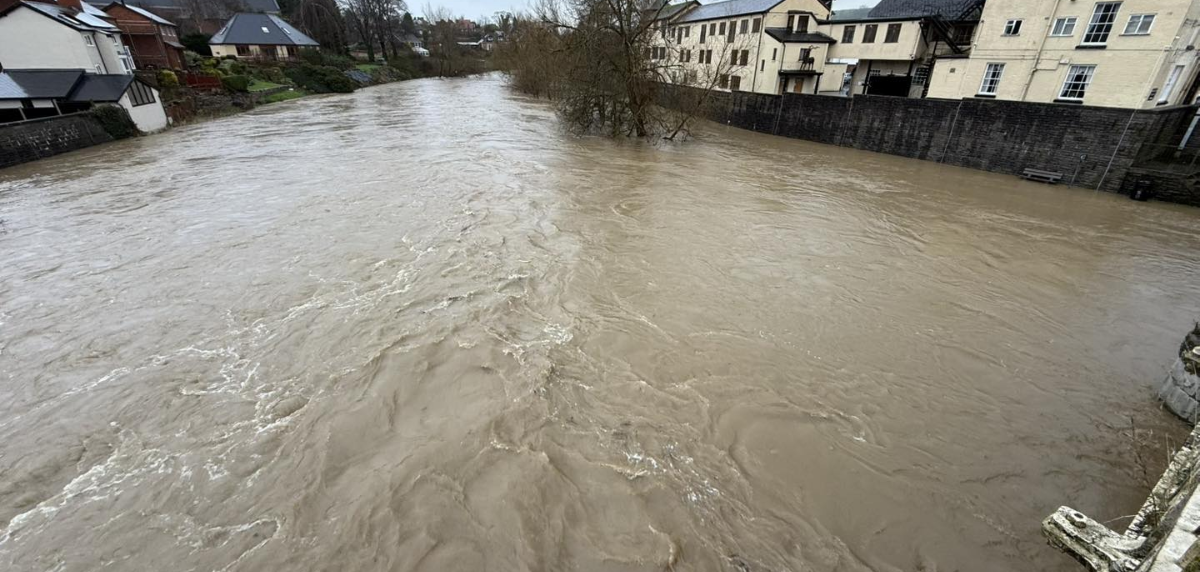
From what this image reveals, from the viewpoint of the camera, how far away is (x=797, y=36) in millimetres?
33750

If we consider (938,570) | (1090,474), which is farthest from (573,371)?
(1090,474)

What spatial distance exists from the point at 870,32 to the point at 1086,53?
13838 millimetres

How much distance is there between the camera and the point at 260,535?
4676 millimetres

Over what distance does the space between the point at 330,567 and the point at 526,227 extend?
373 inches

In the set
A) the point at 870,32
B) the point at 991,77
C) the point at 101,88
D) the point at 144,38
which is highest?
the point at 870,32

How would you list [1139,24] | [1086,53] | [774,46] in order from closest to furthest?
[1139,24] < [1086,53] < [774,46]

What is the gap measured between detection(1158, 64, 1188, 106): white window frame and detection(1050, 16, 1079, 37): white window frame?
3559 mm

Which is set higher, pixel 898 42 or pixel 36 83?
pixel 898 42

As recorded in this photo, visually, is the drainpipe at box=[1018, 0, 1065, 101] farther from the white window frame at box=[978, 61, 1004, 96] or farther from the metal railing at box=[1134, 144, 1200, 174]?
the metal railing at box=[1134, 144, 1200, 174]

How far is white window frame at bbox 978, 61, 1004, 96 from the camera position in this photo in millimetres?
22016

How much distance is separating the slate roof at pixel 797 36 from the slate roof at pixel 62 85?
3812 cm

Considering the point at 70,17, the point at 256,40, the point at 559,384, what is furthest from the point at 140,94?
the point at 559,384

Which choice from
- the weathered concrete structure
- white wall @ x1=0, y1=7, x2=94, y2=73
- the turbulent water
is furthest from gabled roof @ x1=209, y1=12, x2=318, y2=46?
the weathered concrete structure

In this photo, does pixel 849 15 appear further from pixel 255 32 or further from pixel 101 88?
pixel 255 32
